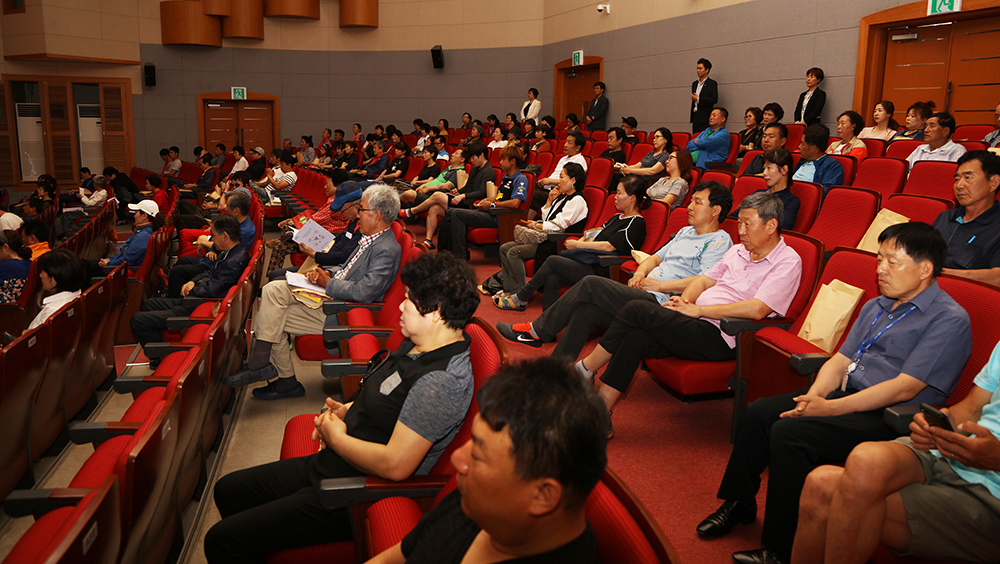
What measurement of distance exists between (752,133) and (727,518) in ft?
16.5

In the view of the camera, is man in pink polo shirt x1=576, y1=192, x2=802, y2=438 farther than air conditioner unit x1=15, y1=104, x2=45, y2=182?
No

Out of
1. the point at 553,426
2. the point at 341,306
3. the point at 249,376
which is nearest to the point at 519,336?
the point at 341,306

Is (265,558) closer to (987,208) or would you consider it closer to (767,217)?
(767,217)

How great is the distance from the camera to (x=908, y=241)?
2.00 m

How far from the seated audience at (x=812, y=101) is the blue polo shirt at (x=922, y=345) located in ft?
16.6

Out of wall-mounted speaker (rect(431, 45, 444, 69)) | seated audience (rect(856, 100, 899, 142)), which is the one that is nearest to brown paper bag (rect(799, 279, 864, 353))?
seated audience (rect(856, 100, 899, 142))

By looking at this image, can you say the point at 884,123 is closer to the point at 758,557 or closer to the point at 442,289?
the point at 758,557

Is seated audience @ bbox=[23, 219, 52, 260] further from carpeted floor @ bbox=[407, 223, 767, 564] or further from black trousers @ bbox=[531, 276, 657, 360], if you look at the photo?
carpeted floor @ bbox=[407, 223, 767, 564]

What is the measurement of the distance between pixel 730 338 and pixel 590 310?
66 cm

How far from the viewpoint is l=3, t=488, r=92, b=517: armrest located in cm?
157

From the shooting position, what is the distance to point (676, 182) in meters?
5.08

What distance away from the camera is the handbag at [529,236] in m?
4.70

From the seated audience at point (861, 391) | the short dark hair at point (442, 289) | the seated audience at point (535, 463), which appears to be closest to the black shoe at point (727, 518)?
the seated audience at point (861, 391)

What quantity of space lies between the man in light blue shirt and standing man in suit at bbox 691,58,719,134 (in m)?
4.85
